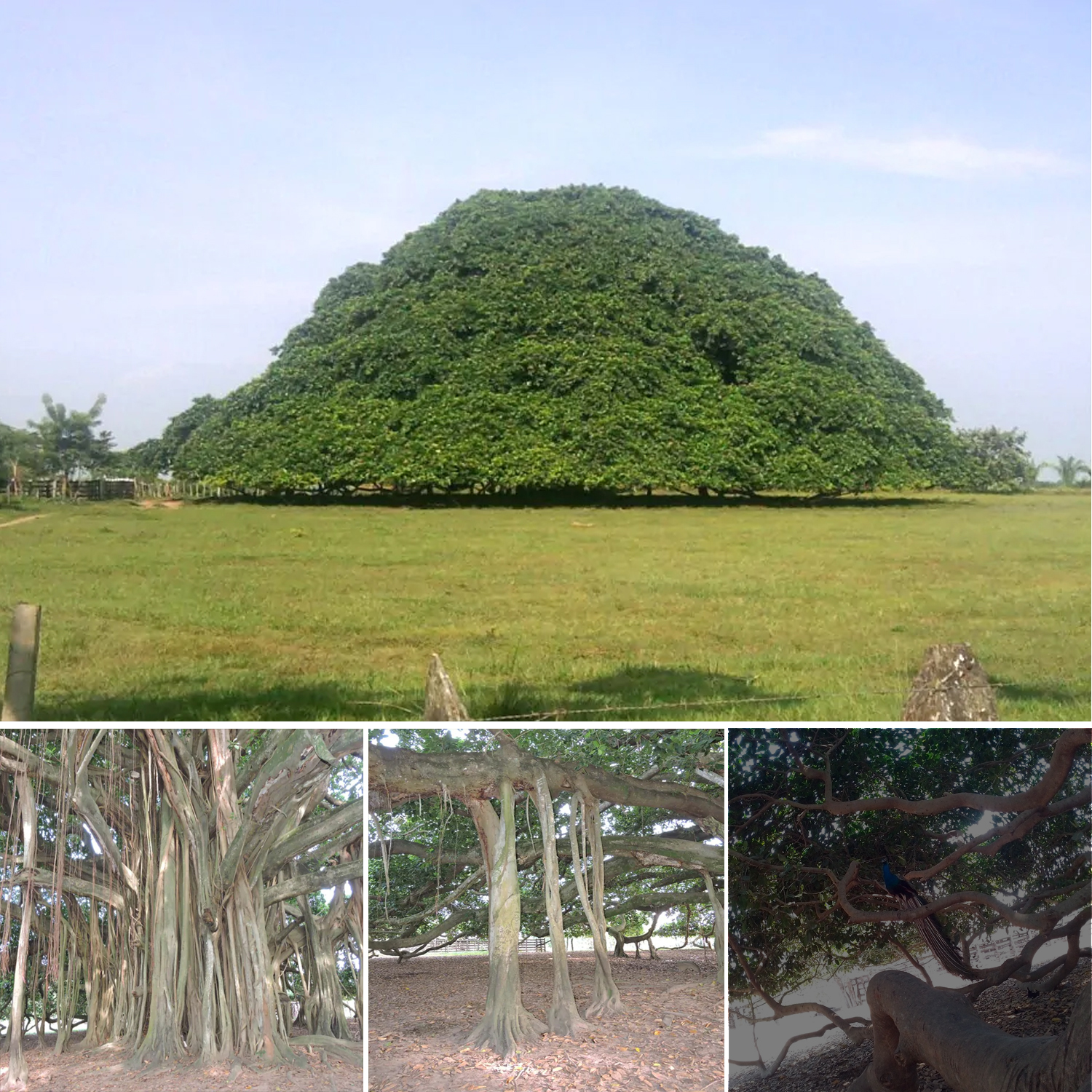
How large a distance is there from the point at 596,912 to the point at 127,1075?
108cm

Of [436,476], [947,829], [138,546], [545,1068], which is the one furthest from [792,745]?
[436,476]

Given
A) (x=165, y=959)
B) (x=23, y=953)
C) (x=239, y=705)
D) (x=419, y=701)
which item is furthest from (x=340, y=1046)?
(x=239, y=705)

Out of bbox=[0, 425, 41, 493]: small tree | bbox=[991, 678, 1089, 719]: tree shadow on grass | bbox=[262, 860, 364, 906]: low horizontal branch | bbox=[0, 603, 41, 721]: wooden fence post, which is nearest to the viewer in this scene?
bbox=[262, 860, 364, 906]: low horizontal branch

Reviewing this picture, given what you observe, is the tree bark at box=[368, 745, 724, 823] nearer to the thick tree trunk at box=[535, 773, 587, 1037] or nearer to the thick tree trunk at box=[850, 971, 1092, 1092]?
the thick tree trunk at box=[535, 773, 587, 1037]

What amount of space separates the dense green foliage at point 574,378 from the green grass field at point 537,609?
1517mm

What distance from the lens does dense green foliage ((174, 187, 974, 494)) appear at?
19547 millimetres

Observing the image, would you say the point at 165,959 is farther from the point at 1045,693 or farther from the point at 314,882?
the point at 1045,693

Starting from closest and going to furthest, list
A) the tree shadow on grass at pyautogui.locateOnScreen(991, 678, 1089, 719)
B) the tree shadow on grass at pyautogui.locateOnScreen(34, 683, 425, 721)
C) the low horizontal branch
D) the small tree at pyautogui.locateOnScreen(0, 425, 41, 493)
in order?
the low horizontal branch → the tree shadow on grass at pyautogui.locateOnScreen(34, 683, 425, 721) → the tree shadow on grass at pyautogui.locateOnScreen(991, 678, 1089, 719) → the small tree at pyautogui.locateOnScreen(0, 425, 41, 493)

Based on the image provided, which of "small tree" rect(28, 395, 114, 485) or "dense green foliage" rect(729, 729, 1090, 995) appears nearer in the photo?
"dense green foliage" rect(729, 729, 1090, 995)

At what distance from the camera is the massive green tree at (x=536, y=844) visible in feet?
8.95

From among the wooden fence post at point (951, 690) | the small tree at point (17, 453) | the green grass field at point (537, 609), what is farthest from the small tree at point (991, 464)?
the wooden fence post at point (951, 690)

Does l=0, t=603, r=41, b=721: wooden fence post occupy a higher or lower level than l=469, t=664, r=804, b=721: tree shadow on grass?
higher

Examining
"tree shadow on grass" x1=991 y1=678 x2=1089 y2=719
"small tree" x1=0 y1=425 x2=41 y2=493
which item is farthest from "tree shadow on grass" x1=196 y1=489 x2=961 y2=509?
"tree shadow on grass" x1=991 y1=678 x2=1089 y2=719

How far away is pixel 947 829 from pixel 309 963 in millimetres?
1440
